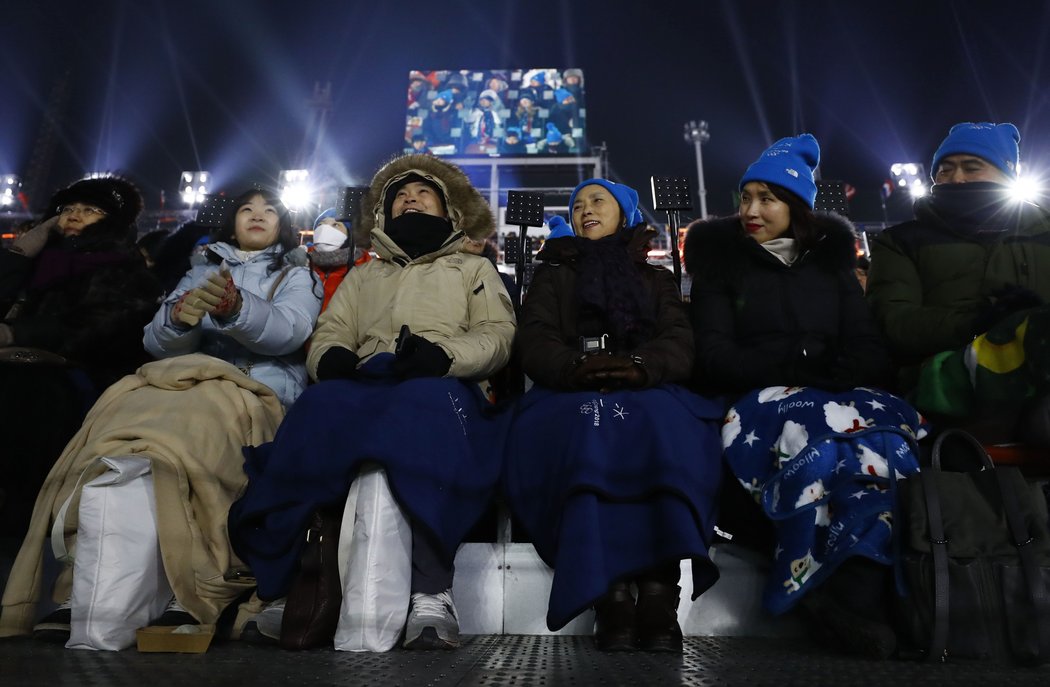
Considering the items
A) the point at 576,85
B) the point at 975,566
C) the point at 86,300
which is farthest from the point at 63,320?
the point at 576,85

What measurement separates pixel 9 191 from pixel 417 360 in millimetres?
30037

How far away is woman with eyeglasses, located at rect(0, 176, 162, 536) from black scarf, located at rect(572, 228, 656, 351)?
1.86m

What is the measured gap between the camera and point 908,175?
2320cm

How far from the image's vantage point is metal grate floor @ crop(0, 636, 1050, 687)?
3.85ft

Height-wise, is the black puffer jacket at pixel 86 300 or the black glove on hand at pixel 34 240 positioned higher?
the black glove on hand at pixel 34 240

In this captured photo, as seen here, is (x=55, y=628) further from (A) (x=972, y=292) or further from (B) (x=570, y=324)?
(A) (x=972, y=292)

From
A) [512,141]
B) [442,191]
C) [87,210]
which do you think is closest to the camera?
[442,191]

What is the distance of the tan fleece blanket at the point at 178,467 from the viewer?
168 cm

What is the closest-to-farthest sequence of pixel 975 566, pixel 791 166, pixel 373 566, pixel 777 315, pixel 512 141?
1. pixel 975 566
2. pixel 373 566
3. pixel 777 315
4. pixel 791 166
5. pixel 512 141

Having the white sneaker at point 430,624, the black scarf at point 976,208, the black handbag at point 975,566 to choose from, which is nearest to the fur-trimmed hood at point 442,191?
the white sneaker at point 430,624

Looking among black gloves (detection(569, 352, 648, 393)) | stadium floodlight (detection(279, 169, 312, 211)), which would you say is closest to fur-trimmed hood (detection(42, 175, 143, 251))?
black gloves (detection(569, 352, 648, 393))

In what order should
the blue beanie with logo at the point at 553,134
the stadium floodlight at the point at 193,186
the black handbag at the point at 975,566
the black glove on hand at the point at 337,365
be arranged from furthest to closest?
1. the blue beanie with logo at the point at 553,134
2. the stadium floodlight at the point at 193,186
3. the black glove on hand at the point at 337,365
4. the black handbag at the point at 975,566

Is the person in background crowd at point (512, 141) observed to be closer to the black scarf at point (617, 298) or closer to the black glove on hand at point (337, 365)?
the black scarf at point (617, 298)

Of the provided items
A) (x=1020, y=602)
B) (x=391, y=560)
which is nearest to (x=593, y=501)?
(x=391, y=560)
